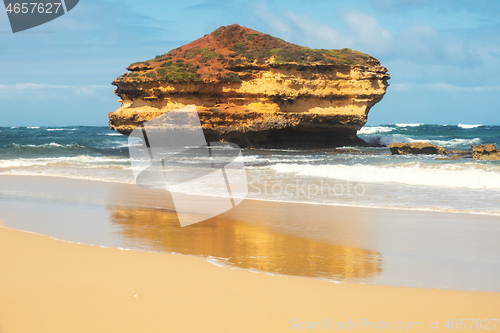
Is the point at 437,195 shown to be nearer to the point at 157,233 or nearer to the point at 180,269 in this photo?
the point at 157,233

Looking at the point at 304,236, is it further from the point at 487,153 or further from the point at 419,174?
the point at 487,153

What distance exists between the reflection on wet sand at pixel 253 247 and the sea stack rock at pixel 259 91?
1940 cm

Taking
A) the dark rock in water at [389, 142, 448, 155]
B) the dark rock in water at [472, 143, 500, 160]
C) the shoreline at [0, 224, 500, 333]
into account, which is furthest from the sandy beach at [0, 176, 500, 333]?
the dark rock in water at [389, 142, 448, 155]

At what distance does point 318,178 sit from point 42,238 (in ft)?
29.6

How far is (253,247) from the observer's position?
527 centimetres

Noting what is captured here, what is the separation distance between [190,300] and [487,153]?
19.3m

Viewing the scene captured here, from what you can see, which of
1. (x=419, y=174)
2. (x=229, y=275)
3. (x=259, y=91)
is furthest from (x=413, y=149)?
(x=229, y=275)

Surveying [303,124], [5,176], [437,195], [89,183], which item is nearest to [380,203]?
[437,195]

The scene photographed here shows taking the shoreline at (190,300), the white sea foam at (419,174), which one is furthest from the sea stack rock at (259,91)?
the shoreline at (190,300)

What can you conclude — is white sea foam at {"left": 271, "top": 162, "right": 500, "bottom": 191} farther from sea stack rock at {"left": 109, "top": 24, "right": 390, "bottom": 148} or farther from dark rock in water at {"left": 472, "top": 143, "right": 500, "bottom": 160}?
sea stack rock at {"left": 109, "top": 24, "right": 390, "bottom": 148}

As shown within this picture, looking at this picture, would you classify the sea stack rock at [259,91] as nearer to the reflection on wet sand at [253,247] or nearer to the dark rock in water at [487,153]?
the dark rock in water at [487,153]

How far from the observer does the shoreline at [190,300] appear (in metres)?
3.07

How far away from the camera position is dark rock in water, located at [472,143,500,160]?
1930cm

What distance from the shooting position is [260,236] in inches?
234
